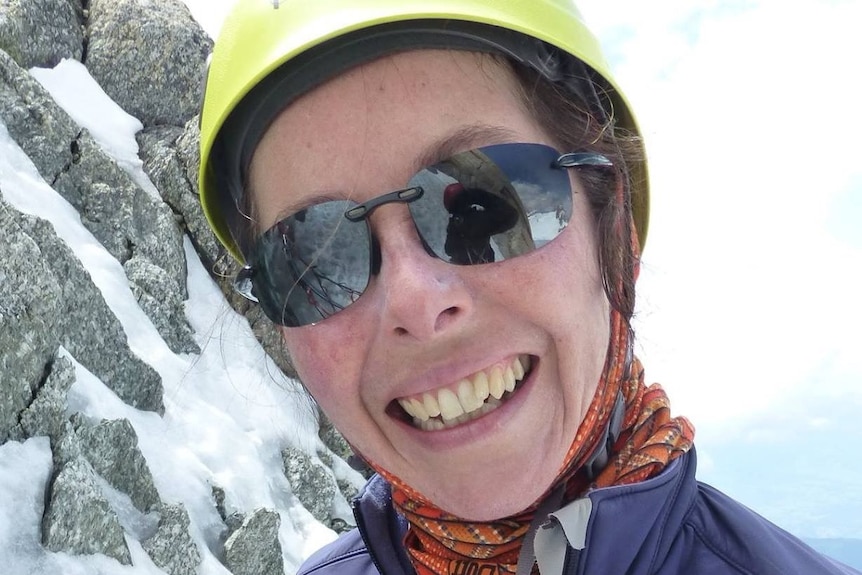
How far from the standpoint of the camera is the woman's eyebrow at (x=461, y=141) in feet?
4.67

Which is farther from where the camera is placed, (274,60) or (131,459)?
(131,459)

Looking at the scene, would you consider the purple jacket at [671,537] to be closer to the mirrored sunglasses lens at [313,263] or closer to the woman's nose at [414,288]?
the woman's nose at [414,288]

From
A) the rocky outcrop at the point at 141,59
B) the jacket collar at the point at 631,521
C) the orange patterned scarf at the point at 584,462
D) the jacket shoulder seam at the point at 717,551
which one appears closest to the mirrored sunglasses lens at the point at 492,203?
the orange patterned scarf at the point at 584,462

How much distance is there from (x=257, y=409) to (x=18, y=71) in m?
9.94

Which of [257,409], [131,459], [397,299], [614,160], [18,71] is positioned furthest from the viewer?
[18,71]

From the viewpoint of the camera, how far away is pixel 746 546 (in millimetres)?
1439

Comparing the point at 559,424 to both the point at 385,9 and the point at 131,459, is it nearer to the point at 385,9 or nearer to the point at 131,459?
the point at 385,9

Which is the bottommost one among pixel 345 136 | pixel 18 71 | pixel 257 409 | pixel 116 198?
pixel 257 409

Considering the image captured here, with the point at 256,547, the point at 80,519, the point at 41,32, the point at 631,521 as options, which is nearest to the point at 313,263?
the point at 631,521

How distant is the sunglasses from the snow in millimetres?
5051

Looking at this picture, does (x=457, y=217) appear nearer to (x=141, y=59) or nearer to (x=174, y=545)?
(x=174, y=545)

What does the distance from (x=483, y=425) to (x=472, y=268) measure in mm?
352

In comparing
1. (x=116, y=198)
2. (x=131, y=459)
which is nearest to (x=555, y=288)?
(x=131, y=459)

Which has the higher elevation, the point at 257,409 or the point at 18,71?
the point at 18,71
